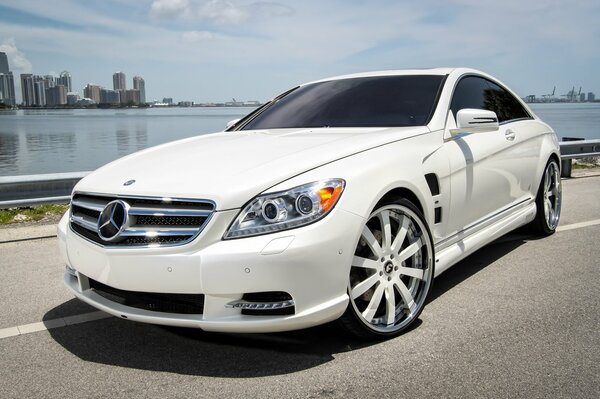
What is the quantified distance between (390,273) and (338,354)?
1.75 feet

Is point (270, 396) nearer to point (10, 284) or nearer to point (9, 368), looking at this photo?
point (9, 368)

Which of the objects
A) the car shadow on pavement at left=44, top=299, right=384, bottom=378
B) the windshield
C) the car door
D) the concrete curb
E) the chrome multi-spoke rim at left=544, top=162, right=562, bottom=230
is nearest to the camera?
the car shadow on pavement at left=44, top=299, right=384, bottom=378

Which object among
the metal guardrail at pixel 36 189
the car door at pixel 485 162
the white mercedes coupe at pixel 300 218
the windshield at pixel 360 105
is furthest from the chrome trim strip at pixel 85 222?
the metal guardrail at pixel 36 189

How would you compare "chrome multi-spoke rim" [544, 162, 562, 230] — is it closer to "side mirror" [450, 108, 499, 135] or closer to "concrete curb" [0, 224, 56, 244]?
"side mirror" [450, 108, 499, 135]

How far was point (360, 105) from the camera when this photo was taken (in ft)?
13.8

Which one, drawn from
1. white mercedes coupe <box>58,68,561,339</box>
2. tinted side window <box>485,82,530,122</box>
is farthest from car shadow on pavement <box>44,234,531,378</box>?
tinted side window <box>485,82,530,122</box>

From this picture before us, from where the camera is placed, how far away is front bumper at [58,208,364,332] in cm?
263

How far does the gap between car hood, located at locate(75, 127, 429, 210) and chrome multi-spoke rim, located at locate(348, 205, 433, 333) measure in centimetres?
45

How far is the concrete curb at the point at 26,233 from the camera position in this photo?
19.6 feet

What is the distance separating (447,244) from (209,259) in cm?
177

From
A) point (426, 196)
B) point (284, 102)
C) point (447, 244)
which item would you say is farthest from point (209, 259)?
point (284, 102)

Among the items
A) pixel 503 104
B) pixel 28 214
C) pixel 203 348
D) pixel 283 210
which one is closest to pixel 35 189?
pixel 28 214

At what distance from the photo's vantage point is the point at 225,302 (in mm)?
2689

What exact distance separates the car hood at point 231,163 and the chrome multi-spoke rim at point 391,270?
0.45m
